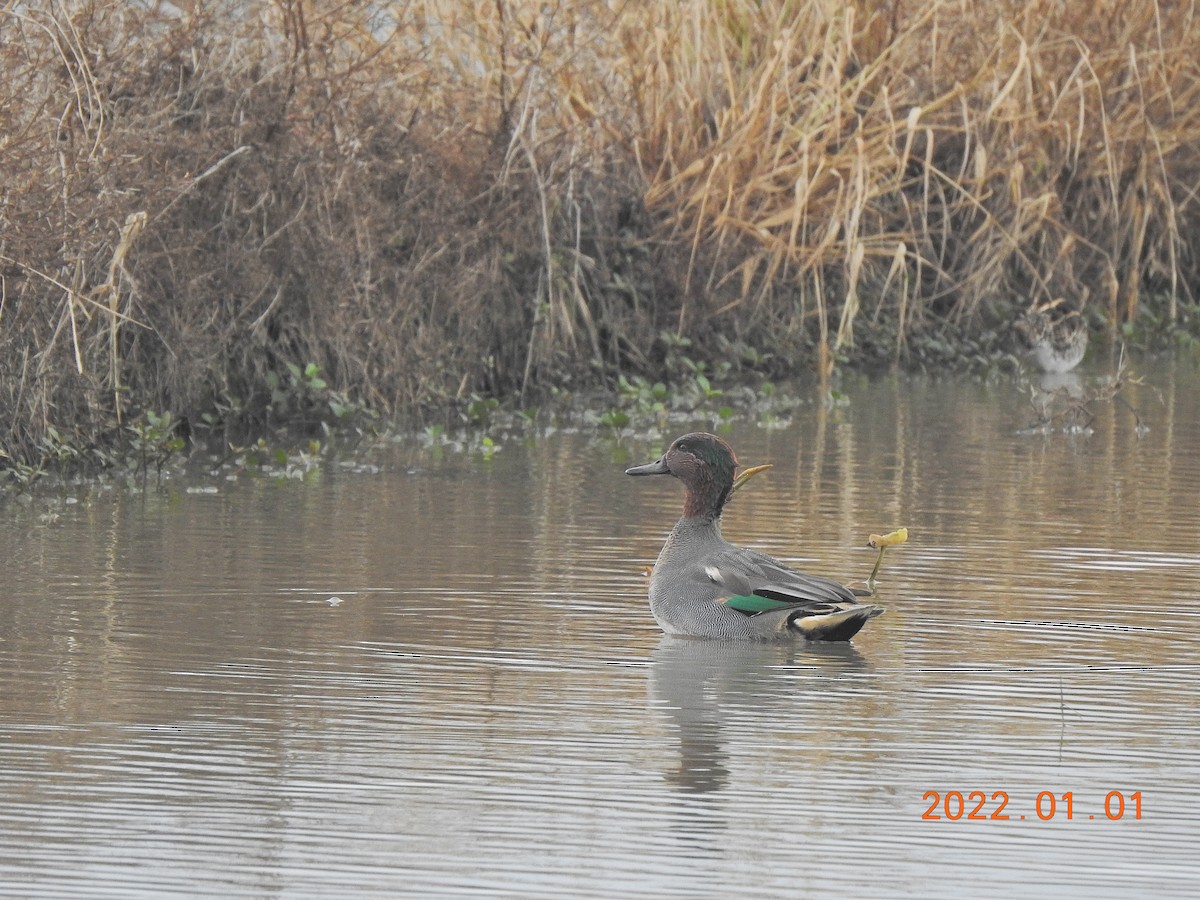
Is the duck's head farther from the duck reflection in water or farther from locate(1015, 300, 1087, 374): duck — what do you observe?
locate(1015, 300, 1087, 374): duck

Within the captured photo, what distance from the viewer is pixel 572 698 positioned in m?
6.23

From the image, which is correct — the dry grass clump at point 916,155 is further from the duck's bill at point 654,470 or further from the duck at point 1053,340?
the duck's bill at point 654,470

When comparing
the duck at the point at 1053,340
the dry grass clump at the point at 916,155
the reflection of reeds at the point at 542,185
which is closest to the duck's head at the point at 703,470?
the reflection of reeds at the point at 542,185

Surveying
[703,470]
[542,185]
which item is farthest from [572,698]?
[542,185]

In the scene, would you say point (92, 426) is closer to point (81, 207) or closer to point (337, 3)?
point (81, 207)

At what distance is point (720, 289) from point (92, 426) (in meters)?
5.26

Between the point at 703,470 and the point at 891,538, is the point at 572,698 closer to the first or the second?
the point at 891,538

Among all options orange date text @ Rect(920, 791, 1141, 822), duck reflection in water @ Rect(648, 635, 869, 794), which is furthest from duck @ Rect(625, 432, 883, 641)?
orange date text @ Rect(920, 791, 1141, 822)

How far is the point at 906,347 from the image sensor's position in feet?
51.6

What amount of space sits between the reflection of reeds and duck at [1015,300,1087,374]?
396 mm

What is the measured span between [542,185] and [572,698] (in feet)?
24.4

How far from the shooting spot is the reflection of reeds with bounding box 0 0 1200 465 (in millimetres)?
10758

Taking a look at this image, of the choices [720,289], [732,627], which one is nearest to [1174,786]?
[732,627]

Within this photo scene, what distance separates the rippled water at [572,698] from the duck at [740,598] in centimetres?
10
